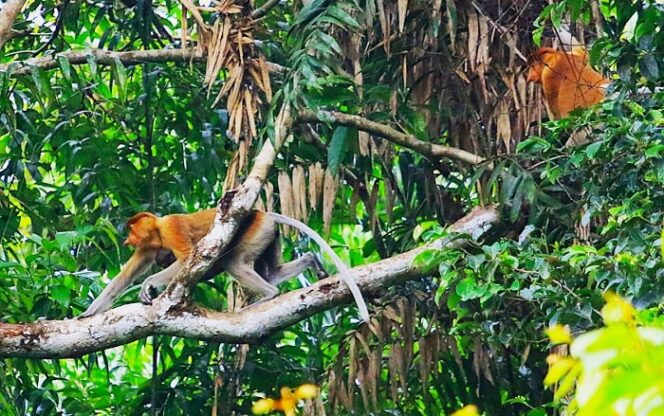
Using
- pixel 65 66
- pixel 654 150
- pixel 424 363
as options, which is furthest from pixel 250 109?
pixel 654 150

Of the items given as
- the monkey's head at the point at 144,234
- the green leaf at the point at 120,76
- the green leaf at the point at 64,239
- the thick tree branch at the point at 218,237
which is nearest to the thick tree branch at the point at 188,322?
the thick tree branch at the point at 218,237

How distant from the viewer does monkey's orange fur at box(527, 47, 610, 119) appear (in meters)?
4.98

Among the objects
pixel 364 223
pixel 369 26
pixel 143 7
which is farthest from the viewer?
pixel 364 223

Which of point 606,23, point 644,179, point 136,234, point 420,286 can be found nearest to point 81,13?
point 136,234

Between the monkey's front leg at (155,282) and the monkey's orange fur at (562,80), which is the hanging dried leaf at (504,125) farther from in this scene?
the monkey's front leg at (155,282)

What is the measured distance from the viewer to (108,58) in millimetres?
5121

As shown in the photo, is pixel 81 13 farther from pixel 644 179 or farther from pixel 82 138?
pixel 644 179

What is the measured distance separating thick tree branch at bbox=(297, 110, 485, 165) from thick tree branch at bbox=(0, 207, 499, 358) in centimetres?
70

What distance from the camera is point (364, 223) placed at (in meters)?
6.57

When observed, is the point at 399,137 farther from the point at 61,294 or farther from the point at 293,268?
the point at 61,294

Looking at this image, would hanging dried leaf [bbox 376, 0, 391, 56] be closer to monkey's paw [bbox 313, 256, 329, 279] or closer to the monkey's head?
monkey's paw [bbox 313, 256, 329, 279]

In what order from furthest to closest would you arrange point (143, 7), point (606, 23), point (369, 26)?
1. point (143, 7)
2. point (369, 26)
3. point (606, 23)

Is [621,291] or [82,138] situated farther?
[82,138]

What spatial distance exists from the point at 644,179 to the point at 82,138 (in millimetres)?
3418
